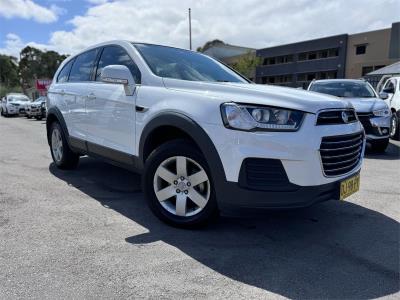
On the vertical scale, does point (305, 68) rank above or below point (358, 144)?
above

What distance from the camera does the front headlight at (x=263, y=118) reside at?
3.00 meters

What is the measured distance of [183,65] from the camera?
4.37m

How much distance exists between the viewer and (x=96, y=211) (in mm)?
4180

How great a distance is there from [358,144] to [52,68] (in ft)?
251

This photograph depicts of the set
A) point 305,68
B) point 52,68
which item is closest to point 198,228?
point 305,68

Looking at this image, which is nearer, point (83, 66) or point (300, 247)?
point (300, 247)

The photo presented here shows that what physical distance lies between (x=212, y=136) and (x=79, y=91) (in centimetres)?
265

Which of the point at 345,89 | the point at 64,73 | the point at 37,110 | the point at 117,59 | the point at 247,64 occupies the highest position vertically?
the point at 247,64

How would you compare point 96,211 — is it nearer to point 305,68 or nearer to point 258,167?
point 258,167

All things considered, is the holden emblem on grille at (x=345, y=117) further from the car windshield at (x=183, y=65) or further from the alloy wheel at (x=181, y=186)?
the car windshield at (x=183, y=65)

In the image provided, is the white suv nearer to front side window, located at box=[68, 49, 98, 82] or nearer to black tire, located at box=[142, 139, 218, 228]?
black tire, located at box=[142, 139, 218, 228]

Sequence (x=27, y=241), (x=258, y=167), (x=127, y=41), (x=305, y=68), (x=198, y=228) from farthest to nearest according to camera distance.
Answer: (x=305, y=68) → (x=127, y=41) → (x=198, y=228) → (x=27, y=241) → (x=258, y=167)

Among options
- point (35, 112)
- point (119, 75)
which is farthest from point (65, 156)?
point (35, 112)

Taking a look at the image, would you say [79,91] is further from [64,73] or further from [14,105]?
[14,105]
